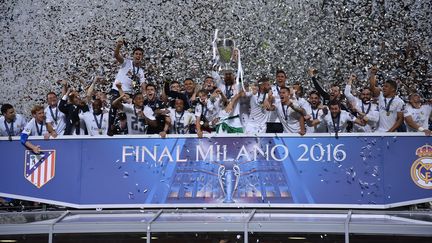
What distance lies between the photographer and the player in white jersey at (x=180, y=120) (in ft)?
34.3

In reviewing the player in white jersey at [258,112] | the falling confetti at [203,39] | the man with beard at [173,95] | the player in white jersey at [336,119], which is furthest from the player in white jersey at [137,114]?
the falling confetti at [203,39]

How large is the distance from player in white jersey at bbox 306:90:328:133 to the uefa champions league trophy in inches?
49.6

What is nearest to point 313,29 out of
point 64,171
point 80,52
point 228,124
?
point 80,52

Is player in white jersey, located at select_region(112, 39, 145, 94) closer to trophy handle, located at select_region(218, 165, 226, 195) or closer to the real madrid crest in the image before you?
trophy handle, located at select_region(218, 165, 226, 195)

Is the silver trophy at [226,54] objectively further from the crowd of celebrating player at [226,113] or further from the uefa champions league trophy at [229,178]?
the uefa champions league trophy at [229,178]

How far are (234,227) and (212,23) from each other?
8422 millimetres

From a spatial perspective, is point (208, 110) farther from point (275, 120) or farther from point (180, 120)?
point (275, 120)

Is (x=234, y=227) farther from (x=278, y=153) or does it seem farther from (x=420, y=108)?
(x=420, y=108)

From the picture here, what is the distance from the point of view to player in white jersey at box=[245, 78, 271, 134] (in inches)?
405

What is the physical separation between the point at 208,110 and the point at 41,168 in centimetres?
232

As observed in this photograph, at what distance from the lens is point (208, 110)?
413 inches

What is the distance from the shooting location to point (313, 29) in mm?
16078

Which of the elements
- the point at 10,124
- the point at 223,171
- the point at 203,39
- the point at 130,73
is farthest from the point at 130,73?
the point at 203,39

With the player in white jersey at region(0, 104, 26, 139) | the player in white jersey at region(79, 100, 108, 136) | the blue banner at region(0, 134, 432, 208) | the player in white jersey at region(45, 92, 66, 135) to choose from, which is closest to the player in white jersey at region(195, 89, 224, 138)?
the blue banner at region(0, 134, 432, 208)
